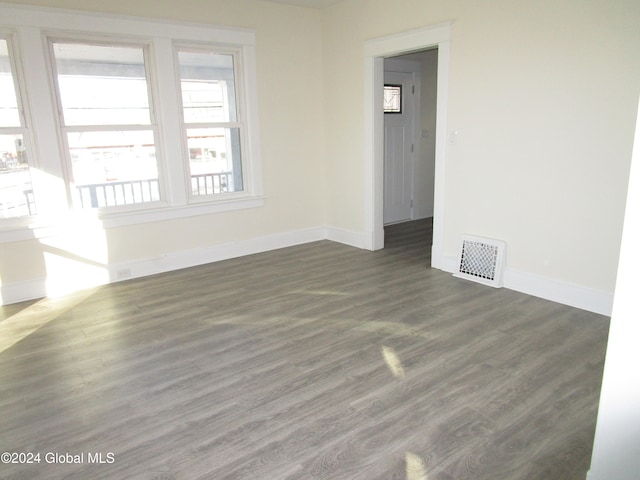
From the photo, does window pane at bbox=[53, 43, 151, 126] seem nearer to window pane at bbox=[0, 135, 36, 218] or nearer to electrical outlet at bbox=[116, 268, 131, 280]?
window pane at bbox=[0, 135, 36, 218]

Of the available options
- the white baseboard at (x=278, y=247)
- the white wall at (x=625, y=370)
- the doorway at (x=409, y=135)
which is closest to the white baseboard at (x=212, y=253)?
the white baseboard at (x=278, y=247)

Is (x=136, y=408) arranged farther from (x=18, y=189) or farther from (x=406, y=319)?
(x=18, y=189)

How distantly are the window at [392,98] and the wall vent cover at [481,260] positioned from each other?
2.84m

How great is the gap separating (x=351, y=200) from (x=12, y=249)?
3.57 m

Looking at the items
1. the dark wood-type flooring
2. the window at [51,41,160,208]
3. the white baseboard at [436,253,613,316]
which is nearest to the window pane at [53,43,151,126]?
the window at [51,41,160,208]

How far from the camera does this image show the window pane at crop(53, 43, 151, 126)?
406 cm

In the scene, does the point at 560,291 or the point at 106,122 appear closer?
the point at 560,291

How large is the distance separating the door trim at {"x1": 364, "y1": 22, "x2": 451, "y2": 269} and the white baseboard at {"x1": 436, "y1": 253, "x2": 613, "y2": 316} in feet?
2.58

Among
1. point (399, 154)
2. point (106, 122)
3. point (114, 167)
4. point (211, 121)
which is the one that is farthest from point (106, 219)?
point (399, 154)

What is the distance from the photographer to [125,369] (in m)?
2.80

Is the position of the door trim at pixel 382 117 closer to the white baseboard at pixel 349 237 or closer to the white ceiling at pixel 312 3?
the white baseboard at pixel 349 237

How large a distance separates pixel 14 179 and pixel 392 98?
4.75m

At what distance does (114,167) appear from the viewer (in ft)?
14.4

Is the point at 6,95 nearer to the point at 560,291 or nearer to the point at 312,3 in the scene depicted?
the point at 312,3
